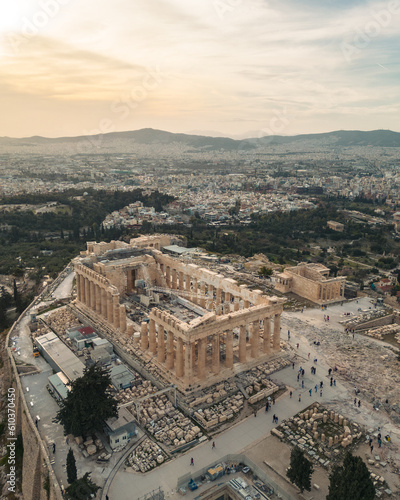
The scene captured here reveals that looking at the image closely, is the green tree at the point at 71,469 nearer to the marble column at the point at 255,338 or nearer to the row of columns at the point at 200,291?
the marble column at the point at 255,338

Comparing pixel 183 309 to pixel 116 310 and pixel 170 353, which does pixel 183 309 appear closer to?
pixel 116 310

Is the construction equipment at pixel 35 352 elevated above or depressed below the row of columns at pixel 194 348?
below

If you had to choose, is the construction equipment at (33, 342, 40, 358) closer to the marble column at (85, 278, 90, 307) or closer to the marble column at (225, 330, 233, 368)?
the marble column at (85, 278, 90, 307)

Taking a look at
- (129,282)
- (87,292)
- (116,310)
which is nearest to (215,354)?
(116,310)

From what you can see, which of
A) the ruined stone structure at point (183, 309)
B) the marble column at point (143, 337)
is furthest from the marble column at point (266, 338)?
the marble column at point (143, 337)

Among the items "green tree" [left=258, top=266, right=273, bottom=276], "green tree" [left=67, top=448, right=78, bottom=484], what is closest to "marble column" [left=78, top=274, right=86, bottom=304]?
"green tree" [left=67, top=448, right=78, bottom=484]

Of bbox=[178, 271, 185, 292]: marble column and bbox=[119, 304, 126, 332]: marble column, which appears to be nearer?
bbox=[119, 304, 126, 332]: marble column
